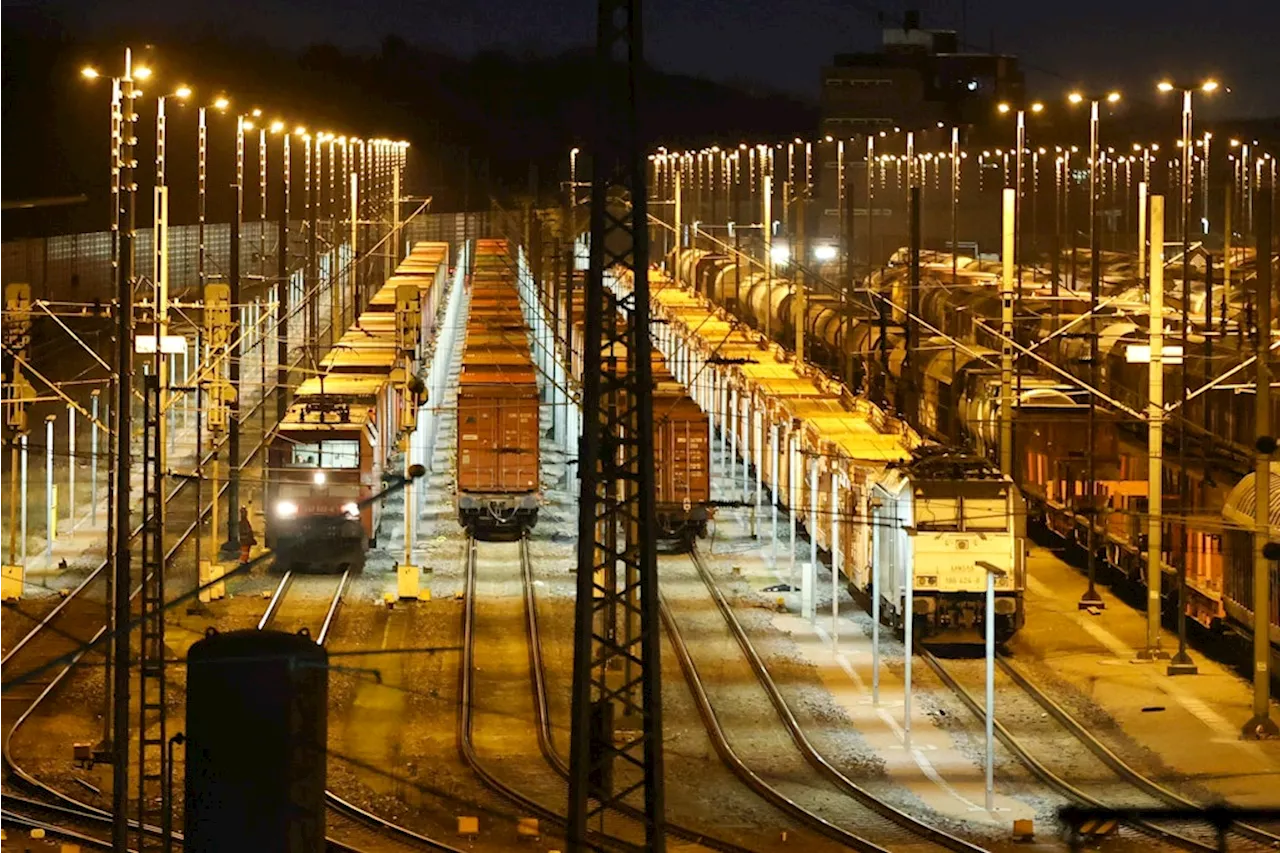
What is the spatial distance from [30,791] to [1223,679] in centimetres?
1526

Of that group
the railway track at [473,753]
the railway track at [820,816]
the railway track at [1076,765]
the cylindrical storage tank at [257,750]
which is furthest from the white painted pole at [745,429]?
the cylindrical storage tank at [257,750]

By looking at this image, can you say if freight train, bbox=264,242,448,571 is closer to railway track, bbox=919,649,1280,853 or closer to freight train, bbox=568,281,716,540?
freight train, bbox=568,281,716,540

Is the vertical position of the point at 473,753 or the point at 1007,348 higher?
the point at 1007,348

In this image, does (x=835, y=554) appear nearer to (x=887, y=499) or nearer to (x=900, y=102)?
(x=887, y=499)

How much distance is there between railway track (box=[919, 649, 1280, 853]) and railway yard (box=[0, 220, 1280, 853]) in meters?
0.06

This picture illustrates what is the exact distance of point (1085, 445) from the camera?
125 ft

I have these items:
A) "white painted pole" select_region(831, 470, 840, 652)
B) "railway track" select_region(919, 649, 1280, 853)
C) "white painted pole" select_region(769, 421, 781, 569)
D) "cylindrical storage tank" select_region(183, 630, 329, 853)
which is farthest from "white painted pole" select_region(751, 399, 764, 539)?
"cylindrical storage tank" select_region(183, 630, 329, 853)

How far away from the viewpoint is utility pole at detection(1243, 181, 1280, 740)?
83.2 ft

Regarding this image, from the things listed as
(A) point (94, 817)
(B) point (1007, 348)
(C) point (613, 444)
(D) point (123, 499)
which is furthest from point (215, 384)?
(C) point (613, 444)

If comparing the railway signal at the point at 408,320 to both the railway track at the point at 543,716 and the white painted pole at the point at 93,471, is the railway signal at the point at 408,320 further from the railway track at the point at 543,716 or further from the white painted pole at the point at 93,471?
the white painted pole at the point at 93,471

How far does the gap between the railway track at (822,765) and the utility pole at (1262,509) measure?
5.08 metres

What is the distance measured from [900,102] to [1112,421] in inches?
4721

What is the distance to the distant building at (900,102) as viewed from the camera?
118 m

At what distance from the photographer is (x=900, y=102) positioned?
510 ft
